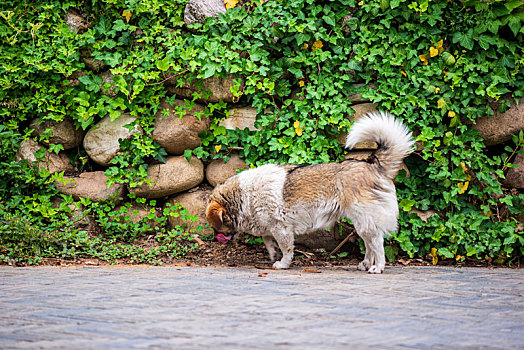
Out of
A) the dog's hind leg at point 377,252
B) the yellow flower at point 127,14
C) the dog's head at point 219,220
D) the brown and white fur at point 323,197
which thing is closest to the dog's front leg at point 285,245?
the brown and white fur at point 323,197

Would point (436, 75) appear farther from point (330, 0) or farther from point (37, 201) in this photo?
point (37, 201)

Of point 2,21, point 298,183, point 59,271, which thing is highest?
point 2,21

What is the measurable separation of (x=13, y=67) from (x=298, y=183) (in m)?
4.44

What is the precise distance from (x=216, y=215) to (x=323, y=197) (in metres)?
1.27

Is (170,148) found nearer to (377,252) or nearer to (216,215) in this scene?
(216,215)

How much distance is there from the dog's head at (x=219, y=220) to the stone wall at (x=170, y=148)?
0.98m

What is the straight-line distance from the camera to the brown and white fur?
16.5ft

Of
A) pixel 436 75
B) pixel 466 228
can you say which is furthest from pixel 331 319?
pixel 436 75

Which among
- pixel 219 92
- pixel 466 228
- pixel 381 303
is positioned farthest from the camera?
pixel 219 92

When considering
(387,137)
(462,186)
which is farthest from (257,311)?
(462,186)

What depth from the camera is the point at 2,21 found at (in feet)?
22.9

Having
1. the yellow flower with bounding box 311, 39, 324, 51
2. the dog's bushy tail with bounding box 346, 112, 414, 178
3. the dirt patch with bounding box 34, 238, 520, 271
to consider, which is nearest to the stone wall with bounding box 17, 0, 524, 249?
the dirt patch with bounding box 34, 238, 520, 271

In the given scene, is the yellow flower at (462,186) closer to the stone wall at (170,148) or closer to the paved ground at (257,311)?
the paved ground at (257,311)

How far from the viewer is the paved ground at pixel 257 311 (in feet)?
6.98
